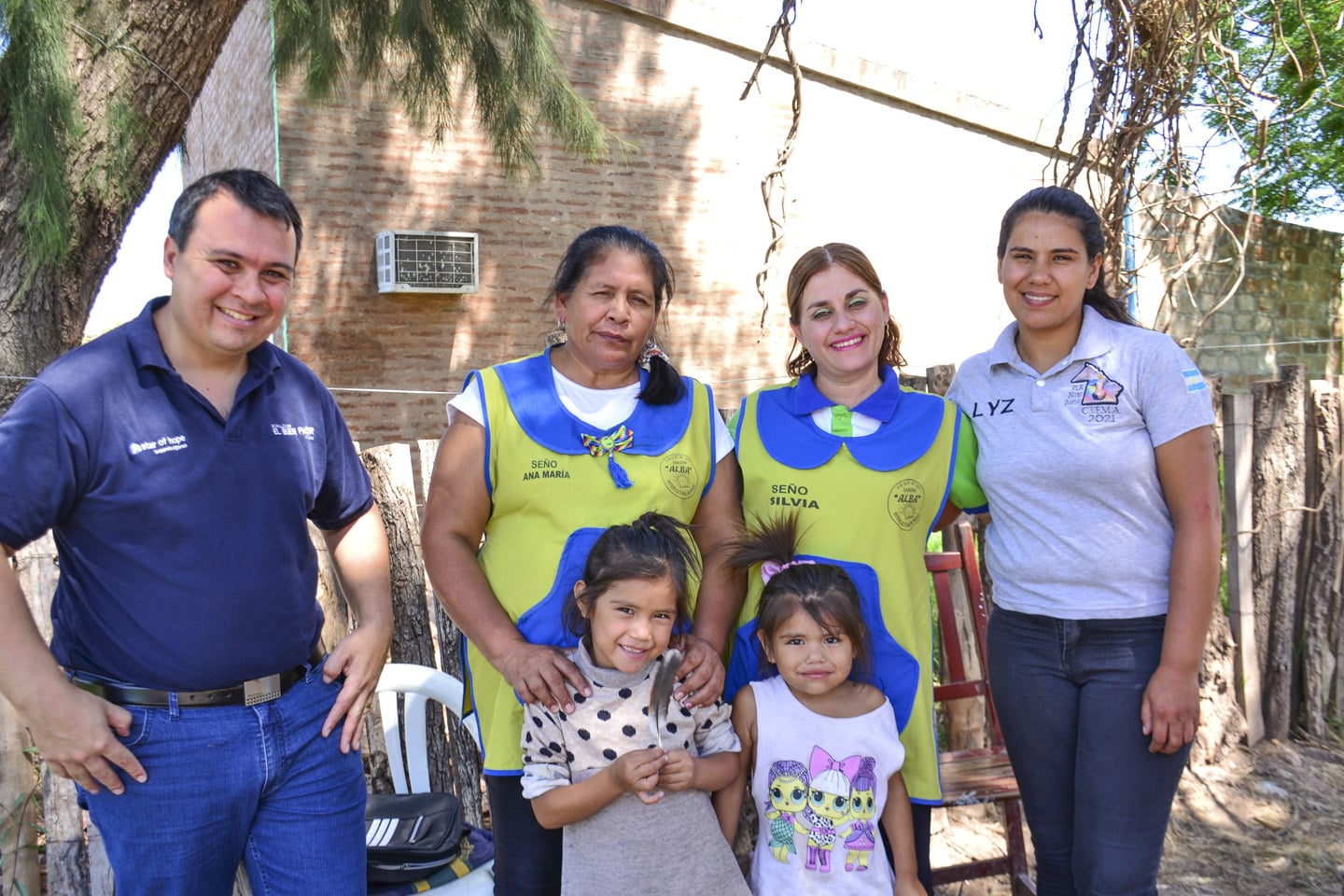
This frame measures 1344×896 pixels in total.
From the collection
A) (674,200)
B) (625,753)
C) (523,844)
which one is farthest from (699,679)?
(674,200)

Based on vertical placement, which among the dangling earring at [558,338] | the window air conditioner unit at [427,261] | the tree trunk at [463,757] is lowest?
the tree trunk at [463,757]

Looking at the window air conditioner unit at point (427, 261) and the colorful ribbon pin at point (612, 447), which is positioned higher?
the window air conditioner unit at point (427, 261)

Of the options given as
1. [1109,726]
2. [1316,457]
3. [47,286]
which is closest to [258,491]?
[1109,726]

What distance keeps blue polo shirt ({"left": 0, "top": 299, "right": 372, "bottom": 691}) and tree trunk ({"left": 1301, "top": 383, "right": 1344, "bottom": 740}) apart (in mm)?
4498

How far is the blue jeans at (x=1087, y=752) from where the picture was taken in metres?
2.38

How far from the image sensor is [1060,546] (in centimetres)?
246

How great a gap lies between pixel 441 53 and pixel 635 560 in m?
3.76

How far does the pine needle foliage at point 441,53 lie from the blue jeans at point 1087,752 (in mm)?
3895

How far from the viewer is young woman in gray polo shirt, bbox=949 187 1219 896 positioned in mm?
2363

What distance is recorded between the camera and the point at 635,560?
2.27m

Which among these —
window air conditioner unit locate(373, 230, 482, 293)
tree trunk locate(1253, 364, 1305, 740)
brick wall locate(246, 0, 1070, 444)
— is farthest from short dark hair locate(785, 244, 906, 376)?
window air conditioner unit locate(373, 230, 482, 293)

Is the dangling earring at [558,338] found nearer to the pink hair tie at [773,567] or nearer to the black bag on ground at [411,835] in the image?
the pink hair tie at [773,567]

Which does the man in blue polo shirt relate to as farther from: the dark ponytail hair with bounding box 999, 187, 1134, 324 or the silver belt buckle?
the dark ponytail hair with bounding box 999, 187, 1134, 324

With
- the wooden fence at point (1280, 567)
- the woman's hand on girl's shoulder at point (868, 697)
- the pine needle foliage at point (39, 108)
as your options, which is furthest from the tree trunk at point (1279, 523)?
the pine needle foliage at point (39, 108)
